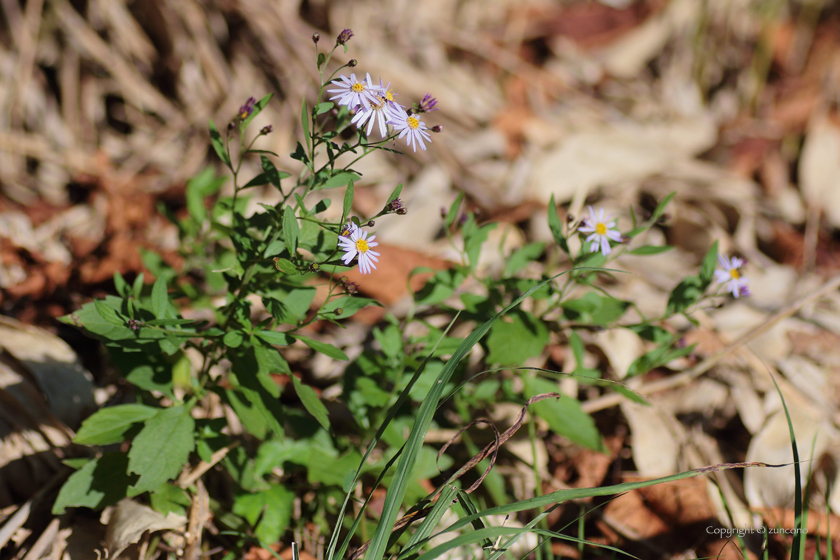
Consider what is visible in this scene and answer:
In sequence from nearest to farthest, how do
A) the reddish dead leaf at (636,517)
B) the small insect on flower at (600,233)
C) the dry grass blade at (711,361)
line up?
1. the small insect on flower at (600,233)
2. the reddish dead leaf at (636,517)
3. the dry grass blade at (711,361)

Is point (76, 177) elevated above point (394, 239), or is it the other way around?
point (76, 177)

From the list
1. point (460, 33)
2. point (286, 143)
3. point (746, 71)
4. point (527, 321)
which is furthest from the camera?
point (746, 71)

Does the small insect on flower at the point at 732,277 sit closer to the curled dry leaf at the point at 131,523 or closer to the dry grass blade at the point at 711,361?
the dry grass blade at the point at 711,361

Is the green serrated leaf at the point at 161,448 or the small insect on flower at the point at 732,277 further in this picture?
the small insect on flower at the point at 732,277

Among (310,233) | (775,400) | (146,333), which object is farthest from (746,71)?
(146,333)

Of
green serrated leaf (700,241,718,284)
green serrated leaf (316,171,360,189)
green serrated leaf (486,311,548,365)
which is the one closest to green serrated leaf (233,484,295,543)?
green serrated leaf (486,311,548,365)

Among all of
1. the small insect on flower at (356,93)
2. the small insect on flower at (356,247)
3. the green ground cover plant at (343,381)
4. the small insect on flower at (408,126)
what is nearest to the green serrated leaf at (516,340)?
the green ground cover plant at (343,381)

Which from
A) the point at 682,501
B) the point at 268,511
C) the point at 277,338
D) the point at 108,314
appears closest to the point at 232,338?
the point at 277,338

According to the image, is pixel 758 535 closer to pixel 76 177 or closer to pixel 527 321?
pixel 527 321
